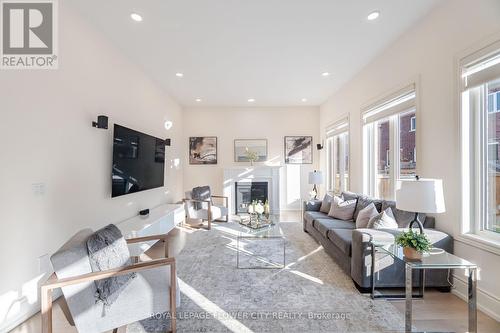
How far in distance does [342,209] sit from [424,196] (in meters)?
2.03

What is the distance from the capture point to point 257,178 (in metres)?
6.64

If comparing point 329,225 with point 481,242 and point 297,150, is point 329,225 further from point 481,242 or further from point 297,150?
point 297,150

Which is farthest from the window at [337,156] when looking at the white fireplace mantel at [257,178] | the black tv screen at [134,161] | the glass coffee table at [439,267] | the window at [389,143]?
the black tv screen at [134,161]

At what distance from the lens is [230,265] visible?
322 cm

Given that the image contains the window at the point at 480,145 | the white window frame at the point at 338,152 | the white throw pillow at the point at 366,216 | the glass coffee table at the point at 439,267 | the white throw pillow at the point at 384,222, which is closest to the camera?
the glass coffee table at the point at 439,267

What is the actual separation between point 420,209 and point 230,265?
7.59 ft

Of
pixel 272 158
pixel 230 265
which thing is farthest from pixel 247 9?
pixel 272 158

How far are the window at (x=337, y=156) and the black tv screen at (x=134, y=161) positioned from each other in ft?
13.1

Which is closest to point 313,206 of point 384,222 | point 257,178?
point 384,222

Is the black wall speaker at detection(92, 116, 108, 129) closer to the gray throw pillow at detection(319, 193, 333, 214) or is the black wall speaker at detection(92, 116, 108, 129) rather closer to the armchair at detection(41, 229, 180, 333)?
the armchair at detection(41, 229, 180, 333)

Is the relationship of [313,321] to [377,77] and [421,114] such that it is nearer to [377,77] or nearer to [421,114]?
[421,114]

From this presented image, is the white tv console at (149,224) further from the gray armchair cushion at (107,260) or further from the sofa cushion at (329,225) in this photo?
the sofa cushion at (329,225)

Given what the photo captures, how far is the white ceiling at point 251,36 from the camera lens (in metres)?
2.62

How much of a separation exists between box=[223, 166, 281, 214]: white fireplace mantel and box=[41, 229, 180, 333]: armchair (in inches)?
187
